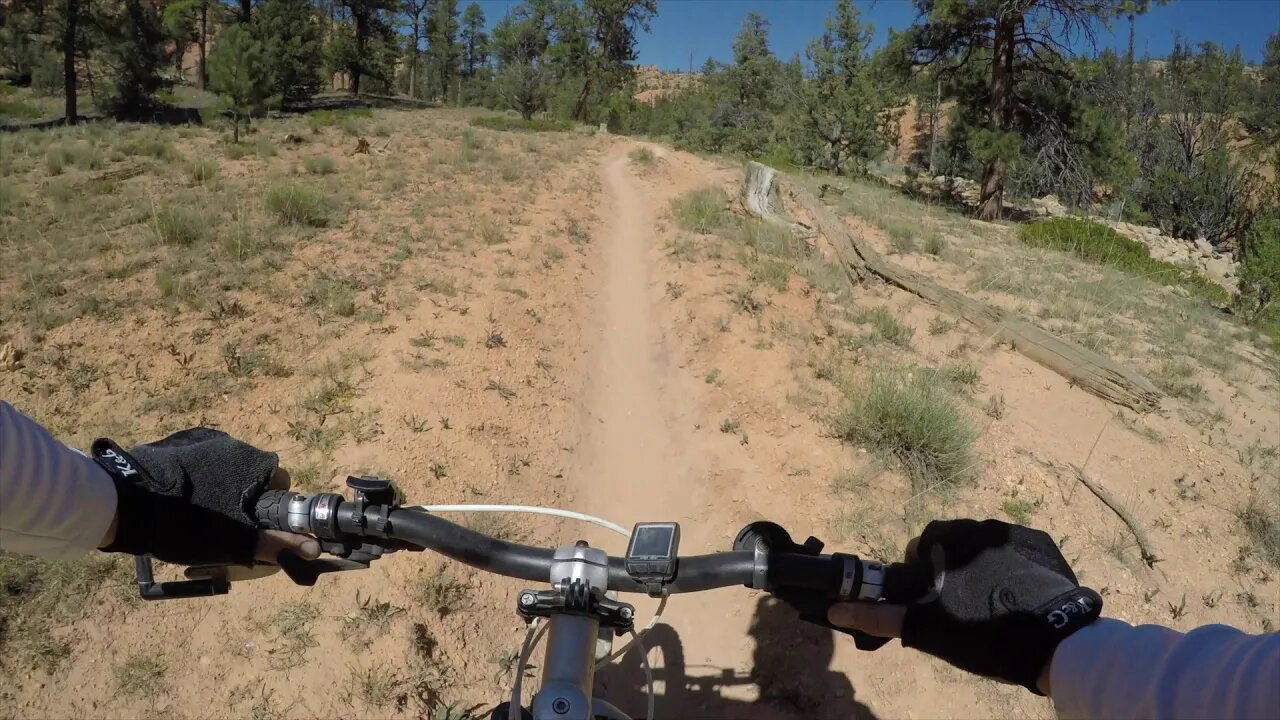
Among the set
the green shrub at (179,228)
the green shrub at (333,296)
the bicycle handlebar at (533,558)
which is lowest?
the green shrub at (333,296)

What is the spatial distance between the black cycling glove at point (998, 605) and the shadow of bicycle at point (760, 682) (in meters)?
2.27

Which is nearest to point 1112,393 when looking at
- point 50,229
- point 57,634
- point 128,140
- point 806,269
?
point 806,269

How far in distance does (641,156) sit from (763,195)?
24.9 feet

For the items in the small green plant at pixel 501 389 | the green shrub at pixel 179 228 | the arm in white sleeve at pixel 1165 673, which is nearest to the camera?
the arm in white sleeve at pixel 1165 673

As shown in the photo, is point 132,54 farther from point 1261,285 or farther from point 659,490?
point 1261,285

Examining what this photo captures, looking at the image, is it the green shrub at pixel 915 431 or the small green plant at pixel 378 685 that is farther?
the green shrub at pixel 915 431

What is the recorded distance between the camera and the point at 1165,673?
38.4 inches

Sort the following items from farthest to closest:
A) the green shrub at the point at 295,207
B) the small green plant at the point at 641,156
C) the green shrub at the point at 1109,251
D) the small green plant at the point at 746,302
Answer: the small green plant at the point at 641,156
the green shrub at the point at 1109,251
the green shrub at the point at 295,207
the small green plant at the point at 746,302

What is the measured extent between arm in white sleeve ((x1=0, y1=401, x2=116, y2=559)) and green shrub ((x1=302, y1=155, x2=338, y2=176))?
1221 cm

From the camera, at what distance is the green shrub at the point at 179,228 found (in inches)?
290

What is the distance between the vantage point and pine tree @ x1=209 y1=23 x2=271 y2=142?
17.6m

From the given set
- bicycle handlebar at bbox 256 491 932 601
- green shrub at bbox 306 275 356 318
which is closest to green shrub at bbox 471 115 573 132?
green shrub at bbox 306 275 356 318

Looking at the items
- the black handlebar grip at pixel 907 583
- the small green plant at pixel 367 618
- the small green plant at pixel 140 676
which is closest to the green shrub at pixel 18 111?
the small green plant at pixel 140 676

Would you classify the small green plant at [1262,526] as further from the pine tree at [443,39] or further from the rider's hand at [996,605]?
the pine tree at [443,39]
